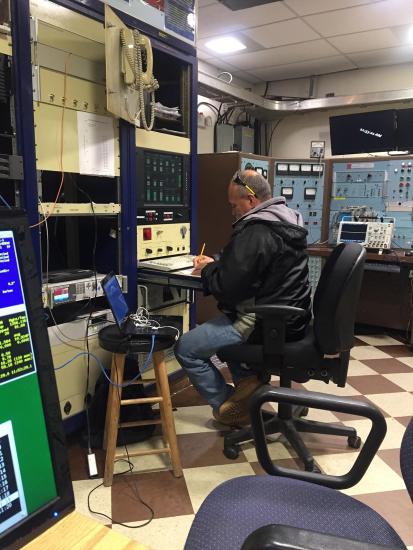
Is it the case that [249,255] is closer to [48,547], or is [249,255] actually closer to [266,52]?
[48,547]

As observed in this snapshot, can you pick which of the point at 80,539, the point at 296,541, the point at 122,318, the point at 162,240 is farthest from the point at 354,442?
the point at 80,539

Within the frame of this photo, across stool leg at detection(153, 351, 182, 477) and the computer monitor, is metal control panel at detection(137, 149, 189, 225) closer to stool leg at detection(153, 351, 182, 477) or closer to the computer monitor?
stool leg at detection(153, 351, 182, 477)

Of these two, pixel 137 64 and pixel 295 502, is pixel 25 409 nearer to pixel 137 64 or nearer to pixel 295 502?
pixel 295 502

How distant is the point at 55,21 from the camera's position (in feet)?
5.82

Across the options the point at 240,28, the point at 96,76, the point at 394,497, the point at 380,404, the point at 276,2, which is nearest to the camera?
the point at 394,497

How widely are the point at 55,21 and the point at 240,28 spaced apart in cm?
277

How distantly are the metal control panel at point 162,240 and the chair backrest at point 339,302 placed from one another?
1.01 meters

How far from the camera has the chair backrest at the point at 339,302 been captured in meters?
1.74

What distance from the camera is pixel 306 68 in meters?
5.25

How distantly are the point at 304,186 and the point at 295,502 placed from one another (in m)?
3.79

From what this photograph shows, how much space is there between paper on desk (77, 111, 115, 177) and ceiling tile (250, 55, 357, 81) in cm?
380

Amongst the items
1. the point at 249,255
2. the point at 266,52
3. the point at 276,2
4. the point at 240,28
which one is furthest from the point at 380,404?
the point at 266,52

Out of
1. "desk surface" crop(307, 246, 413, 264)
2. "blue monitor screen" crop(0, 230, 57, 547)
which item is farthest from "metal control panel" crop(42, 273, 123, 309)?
"desk surface" crop(307, 246, 413, 264)

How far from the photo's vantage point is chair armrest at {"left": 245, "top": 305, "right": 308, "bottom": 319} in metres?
1.76
